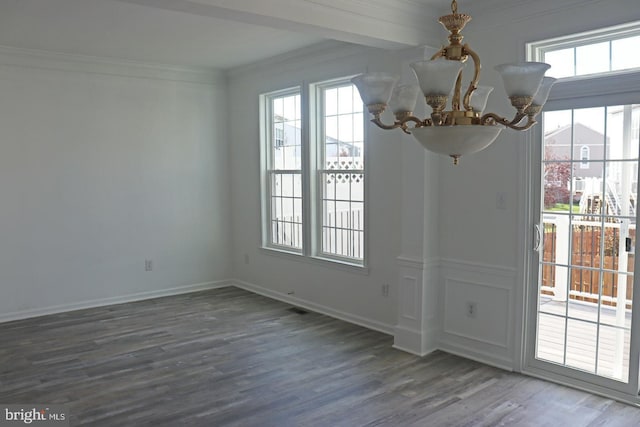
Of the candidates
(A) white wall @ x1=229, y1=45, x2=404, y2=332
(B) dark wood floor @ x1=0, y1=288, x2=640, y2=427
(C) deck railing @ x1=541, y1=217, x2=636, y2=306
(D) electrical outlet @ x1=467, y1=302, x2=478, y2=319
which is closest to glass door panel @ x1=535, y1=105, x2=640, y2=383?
(C) deck railing @ x1=541, y1=217, x2=636, y2=306

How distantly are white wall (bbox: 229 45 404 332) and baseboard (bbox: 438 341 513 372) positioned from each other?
0.60m

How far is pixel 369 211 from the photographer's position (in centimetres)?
498

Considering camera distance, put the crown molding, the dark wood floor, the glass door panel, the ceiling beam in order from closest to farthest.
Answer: the ceiling beam → the dark wood floor → the glass door panel → the crown molding

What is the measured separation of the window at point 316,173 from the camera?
522 cm

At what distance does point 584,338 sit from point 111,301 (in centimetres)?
478

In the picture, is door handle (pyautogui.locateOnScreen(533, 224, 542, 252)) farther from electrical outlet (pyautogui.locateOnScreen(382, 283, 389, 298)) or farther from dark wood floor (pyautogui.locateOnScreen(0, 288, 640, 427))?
electrical outlet (pyautogui.locateOnScreen(382, 283, 389, 298))

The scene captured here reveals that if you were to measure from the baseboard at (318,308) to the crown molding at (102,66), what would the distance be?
102 inches

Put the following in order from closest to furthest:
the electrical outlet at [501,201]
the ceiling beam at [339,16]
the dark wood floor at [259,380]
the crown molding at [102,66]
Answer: the ceiling beam at [339,16], the dark wood floor at [259,380], the electrical outlet at [501,201], the crown molding at [102,66]

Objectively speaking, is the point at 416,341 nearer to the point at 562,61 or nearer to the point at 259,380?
the point at 259,380

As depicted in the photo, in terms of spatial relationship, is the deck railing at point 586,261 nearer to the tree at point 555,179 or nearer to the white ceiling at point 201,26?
the tree at point 555,179

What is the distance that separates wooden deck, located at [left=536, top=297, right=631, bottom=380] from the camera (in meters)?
3.48

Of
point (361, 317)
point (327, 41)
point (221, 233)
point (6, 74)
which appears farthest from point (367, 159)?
point (6, 74)

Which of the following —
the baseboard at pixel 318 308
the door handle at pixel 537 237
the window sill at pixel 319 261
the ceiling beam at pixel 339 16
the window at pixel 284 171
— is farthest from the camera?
the window at pixel 284 171

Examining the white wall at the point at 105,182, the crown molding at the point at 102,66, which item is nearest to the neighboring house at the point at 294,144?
the white wall at the point at 105,182
